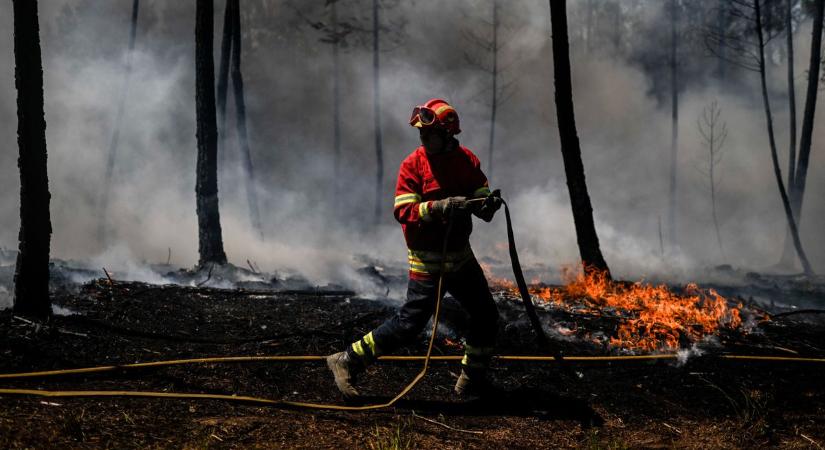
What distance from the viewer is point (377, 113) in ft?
82.3

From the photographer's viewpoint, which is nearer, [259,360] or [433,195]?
[433,195]

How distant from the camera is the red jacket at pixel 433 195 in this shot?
171 inches

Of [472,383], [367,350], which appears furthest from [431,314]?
[472,383]

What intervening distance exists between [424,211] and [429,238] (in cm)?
25

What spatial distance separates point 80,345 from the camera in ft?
15.6

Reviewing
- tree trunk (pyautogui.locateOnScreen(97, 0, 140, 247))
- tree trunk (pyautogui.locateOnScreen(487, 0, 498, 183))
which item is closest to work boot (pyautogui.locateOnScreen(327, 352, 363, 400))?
tree trunk (pyautogui.locateOnScreen(97, 0, 140, 247))

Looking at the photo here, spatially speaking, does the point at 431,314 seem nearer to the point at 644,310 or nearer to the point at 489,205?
the point at 489,205

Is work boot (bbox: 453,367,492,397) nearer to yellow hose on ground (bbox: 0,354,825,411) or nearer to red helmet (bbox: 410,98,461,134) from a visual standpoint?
yellow hose on ground (bbox: 0,354,825,411)

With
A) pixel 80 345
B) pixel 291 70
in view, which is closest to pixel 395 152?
pixel 291 70

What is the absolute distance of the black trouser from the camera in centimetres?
432

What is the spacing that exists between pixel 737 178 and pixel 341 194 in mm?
17166

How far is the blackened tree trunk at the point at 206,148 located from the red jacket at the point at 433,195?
20.2ft

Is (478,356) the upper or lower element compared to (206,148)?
lower

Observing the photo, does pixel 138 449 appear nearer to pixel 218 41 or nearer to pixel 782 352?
pixel 782 352
